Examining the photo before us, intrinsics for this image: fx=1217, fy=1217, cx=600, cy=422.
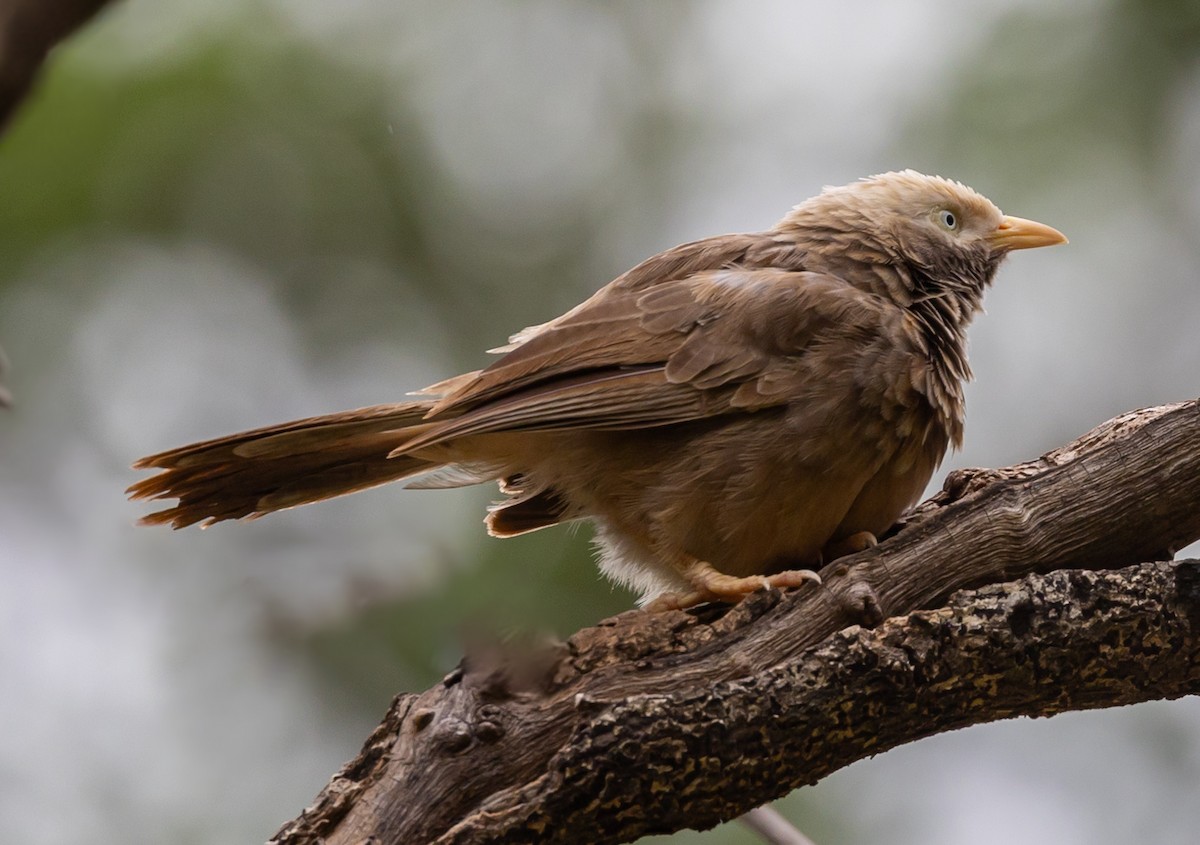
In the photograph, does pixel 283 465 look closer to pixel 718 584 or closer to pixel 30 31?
pixel 718 584

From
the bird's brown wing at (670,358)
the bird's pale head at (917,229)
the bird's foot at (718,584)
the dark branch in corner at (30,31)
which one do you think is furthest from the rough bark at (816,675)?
the dark branch in corner at (30,31)

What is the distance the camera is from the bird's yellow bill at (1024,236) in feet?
15.3

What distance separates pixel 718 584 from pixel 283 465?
1580mm

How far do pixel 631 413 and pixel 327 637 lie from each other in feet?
3.86

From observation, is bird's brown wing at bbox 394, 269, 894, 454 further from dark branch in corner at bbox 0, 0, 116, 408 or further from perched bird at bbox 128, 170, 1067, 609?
dark branch in corner at bbox 0, 0, 116, 408

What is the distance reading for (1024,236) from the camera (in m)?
4.69

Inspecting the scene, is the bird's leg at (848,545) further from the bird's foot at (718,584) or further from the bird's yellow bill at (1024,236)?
the bird's yellow bill at (1024,236)

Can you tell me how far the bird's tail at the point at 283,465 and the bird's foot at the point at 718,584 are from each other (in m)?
1.06

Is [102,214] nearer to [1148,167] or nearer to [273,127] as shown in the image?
[273,127]

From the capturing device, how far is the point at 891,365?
3854 millimetres

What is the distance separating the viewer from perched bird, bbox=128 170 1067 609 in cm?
378

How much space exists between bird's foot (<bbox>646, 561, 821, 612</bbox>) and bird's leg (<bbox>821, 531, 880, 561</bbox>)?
0.63 ft

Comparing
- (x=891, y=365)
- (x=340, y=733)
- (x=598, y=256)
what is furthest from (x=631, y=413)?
(x=598, y=256)

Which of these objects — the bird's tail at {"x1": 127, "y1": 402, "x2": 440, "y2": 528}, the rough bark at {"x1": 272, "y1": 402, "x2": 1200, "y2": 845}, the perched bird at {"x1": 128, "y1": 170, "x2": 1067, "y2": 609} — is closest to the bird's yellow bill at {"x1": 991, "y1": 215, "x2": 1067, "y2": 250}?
the perched bird at {"x1": 128, "y1": 170, "x2": 1067, "y2": 609}
